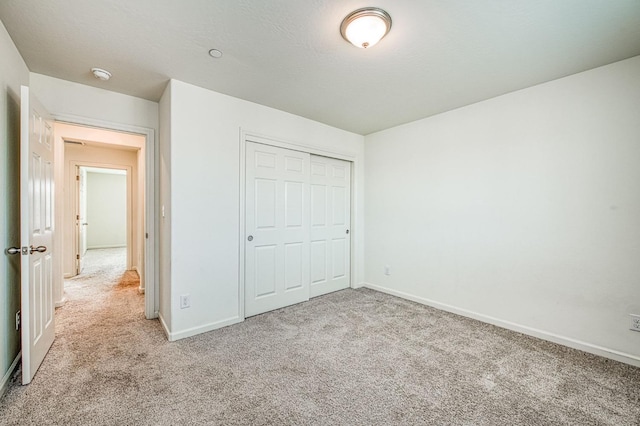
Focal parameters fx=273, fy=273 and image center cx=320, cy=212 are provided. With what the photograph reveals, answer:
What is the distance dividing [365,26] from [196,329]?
9.57ft

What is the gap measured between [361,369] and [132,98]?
11.3ft

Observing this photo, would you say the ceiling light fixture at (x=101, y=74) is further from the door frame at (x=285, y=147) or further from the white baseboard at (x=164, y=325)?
the white baseboard at (x=164, y=325)

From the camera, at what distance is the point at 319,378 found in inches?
77.7

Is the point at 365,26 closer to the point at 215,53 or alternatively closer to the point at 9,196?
the point at 215,53

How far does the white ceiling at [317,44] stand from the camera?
1.66m

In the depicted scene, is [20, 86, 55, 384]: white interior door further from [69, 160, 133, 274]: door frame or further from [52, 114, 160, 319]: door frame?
[69, 160, 133, 274]: door frame

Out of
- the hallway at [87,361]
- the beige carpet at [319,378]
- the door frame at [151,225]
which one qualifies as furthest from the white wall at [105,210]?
the door frame at [151,225]

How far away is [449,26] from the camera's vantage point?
180 cm

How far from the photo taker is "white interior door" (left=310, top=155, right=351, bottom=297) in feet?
12.6

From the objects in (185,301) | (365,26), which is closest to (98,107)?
(185,301)

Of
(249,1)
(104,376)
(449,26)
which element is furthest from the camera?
(104,376)

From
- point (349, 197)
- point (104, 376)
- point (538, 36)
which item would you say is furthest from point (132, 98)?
point (538, 36)

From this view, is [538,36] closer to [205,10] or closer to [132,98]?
[205,10]

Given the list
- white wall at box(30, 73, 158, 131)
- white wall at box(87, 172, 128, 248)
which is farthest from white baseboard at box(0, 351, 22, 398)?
white wall at box(87, 172, 128, 248)
